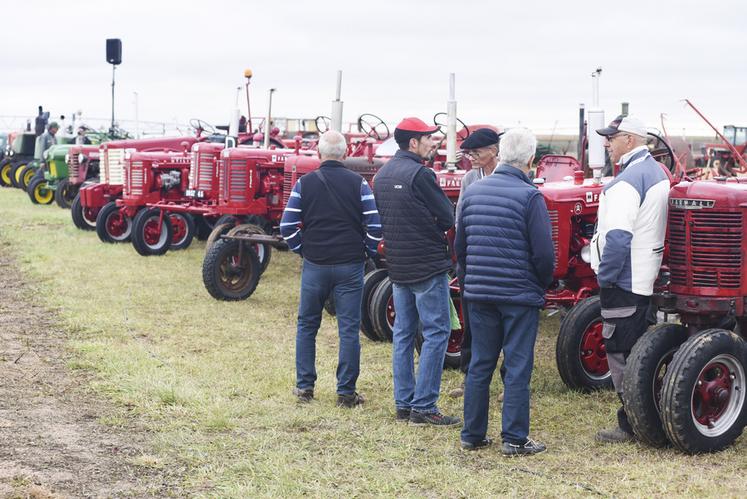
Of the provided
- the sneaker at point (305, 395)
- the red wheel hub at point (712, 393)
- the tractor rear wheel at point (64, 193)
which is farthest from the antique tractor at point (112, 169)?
the red wheel hub at point (712, 393)

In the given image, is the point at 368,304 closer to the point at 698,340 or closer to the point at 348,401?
the point at 348,401

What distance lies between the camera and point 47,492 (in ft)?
14.5

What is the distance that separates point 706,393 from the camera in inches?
203

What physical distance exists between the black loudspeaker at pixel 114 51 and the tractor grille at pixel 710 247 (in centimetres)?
1742

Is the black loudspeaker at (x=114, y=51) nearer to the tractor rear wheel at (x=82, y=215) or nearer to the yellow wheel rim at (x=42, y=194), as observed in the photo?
the yellow wheel rim at (x=42, y=194)

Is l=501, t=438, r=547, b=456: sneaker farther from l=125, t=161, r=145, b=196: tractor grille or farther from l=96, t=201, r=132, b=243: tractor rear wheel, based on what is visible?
l=96, t=201, r=132, b=243: tractor rear wheel

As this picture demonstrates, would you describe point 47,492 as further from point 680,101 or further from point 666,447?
point 680,101

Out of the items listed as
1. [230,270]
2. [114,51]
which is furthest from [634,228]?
[114,51]

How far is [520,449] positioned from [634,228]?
47.4 inches

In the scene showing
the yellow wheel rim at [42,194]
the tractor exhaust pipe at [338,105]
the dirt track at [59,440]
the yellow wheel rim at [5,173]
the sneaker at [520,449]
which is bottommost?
the dirt track at [59,440]

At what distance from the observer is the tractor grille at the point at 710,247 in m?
5.26

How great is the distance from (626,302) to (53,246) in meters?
10.5

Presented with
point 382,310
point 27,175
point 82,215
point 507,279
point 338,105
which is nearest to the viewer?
point 507,279

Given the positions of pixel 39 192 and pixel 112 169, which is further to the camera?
pixel 39 192
